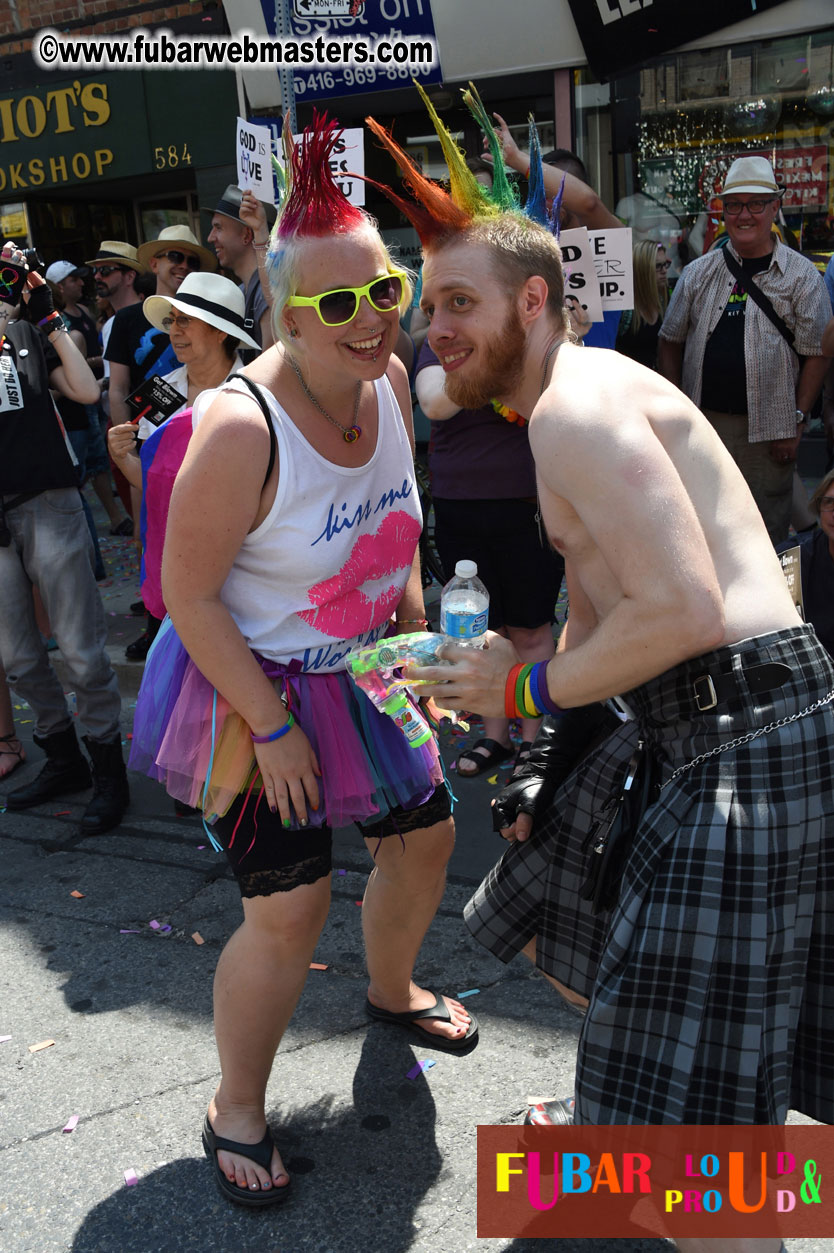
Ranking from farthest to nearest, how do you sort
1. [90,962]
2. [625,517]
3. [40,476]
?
[40,476], [90,962], [625,517]

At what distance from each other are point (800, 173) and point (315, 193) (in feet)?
22.3

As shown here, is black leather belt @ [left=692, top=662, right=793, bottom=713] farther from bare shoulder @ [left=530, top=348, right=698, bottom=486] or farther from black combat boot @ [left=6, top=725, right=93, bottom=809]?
black combat boot @ [left=6, top=725, right=93, bottom=809]

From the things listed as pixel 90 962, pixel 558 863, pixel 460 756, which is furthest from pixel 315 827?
pixel 460 756

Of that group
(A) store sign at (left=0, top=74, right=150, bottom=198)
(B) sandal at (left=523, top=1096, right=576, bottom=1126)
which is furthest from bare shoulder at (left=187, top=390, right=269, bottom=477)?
(A) store sign at (left=0, top=74, right=150, bottom=198)

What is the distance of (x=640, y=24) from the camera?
7.36 m

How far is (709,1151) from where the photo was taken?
5.87 feet

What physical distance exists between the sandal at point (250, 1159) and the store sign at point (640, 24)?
24.5 feet

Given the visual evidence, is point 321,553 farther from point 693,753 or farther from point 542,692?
point 693,753

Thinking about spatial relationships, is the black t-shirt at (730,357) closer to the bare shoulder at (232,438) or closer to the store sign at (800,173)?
the store sign at (800,173)

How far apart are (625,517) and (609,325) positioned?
10.1 ft

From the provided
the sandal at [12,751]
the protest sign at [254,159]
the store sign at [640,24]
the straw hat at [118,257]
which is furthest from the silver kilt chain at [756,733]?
the store sign at [640,24]

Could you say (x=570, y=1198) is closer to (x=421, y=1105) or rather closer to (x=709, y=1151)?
(x=421, y=1105)

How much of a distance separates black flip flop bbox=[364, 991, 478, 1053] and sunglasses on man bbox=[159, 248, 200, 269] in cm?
407

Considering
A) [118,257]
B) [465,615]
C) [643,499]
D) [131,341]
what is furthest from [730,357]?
[118,257]
